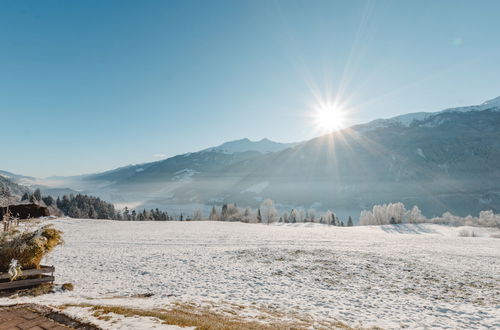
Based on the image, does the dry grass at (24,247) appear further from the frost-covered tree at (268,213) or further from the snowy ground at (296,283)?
the frost-covered tree at (268,213)

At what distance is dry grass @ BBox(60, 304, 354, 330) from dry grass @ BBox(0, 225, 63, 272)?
14.6ft

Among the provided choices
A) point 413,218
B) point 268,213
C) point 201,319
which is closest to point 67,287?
point 201,319

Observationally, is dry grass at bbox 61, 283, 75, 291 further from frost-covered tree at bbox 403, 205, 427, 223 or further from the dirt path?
frost-covered tree at bbox 403, 205, 427, 223

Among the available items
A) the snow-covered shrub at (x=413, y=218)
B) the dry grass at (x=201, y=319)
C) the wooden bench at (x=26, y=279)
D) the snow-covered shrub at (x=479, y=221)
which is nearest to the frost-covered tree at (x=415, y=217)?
the snow-covered shrub at (x=413, y=218)

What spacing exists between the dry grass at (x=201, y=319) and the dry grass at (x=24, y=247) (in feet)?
14.6

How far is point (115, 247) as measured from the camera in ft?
102

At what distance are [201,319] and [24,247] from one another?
9455mm

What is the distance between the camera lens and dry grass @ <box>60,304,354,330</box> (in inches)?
335

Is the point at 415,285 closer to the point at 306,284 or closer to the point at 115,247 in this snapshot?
the point at 306,284

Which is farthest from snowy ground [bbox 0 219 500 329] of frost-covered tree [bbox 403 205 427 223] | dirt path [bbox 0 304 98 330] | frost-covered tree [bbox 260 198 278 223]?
frost-covered tree [bbox 403 205 427 223]

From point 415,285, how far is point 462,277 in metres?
6.20

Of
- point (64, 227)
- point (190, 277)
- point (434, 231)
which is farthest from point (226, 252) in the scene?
point (434, 231)

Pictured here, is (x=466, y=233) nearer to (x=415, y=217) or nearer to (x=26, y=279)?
(x=415, y=217)

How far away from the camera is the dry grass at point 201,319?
8.50 metres
